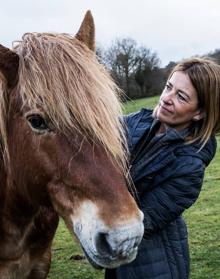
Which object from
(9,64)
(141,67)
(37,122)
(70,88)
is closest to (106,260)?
(37,122)

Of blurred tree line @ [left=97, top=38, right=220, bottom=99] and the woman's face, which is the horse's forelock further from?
blurred tree line @ [left=97, top=38, right=220, bottom=99]

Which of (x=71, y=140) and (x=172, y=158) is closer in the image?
(x=71, y=140)

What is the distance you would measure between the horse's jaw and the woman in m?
0.82

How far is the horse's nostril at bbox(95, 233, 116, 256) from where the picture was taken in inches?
98.8

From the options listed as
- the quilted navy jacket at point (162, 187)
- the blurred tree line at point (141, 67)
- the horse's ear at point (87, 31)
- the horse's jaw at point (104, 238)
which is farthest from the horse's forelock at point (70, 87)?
the blurred tree line at point (141, 67)

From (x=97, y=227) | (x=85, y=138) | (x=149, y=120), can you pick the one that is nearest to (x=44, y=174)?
(x=85, y=138)

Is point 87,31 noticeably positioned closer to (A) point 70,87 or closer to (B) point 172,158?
(A) point 70,87

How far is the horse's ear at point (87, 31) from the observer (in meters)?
3.33

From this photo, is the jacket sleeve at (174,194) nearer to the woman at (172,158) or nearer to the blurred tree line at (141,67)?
the woman at (172,158)

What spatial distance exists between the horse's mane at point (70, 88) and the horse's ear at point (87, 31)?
18 centimetres

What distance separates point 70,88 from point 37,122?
0.26 meters

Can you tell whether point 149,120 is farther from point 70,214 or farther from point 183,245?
point 70,214

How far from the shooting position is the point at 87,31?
334 cm

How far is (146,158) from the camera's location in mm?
3408
